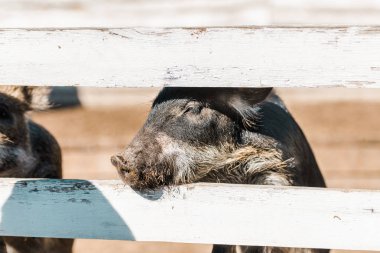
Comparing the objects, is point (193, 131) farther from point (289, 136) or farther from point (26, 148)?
point (26, 148)

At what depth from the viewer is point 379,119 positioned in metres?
10.4

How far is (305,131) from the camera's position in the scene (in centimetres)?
979

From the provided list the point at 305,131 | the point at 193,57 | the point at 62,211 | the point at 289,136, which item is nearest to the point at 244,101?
the point at 289,136

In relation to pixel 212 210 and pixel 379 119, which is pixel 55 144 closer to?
pixel 212 210

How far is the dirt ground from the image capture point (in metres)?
8.50

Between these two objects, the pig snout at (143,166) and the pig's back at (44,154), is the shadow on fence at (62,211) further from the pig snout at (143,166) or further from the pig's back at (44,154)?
the pig's back at (44,154)

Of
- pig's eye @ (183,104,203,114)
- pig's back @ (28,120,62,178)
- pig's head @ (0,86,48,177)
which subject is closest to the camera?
pig's eye @ (183,104,203,114)

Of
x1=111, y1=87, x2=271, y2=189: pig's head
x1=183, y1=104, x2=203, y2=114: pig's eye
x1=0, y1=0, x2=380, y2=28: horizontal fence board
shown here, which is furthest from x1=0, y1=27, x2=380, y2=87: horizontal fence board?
x1=0, y1=0, x2=380, y2=28: horizontal fence board

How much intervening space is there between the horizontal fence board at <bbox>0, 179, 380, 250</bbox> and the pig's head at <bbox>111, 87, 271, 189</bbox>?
333 mm

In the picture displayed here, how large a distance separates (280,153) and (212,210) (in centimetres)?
106

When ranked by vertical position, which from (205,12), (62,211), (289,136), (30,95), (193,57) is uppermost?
(205,12)

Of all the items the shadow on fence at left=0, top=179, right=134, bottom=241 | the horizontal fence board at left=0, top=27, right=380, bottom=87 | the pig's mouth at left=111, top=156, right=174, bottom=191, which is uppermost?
the horizontal fence board at left=0, top=27, right=380, bottom=87

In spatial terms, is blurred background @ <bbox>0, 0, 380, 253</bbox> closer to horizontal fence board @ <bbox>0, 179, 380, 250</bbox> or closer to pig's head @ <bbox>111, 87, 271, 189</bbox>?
pig's head @ <bbox>111, 87, 271, 189</bbox>

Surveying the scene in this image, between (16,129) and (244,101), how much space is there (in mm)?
1578
